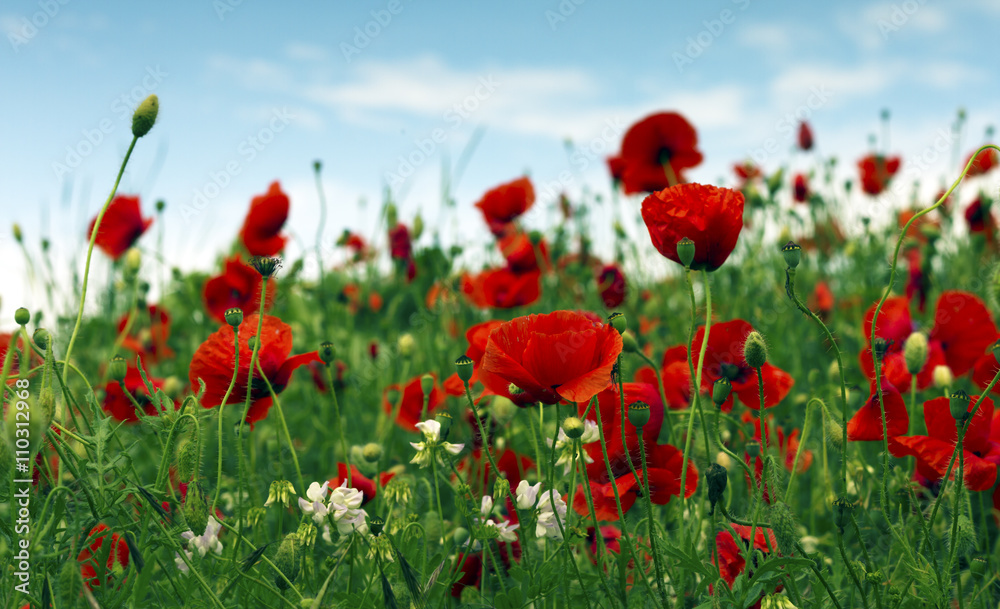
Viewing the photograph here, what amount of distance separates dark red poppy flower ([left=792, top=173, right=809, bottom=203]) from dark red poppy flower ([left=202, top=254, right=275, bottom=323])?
10.4ft

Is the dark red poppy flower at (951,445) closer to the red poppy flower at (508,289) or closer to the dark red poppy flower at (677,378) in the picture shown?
the dark red poppy flower at (677,378)

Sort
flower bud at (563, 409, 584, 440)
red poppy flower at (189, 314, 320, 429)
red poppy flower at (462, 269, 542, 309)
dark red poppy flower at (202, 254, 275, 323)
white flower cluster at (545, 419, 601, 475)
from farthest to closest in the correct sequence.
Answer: red poppy flower at (462, 269, 542, 309), dark red poppy flower at (202, 254, 275, 323), red poppy flower at (189, 314, 320, 429), white flower cluster at (545, 419, 601, 475), flower bud at (563, 409, 584, 440)

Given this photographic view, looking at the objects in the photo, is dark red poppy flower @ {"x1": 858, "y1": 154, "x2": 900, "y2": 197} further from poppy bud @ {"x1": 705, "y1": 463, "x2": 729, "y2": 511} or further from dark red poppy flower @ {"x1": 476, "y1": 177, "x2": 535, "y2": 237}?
poppy bud @ {"x1": 705, "y1": 463, "x2": 729, "y2": 511}

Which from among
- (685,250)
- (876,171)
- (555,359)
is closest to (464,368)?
(555,359)

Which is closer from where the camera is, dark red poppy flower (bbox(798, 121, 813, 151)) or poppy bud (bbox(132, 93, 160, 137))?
poppy bud (bbox(132, 93, 160, 137))

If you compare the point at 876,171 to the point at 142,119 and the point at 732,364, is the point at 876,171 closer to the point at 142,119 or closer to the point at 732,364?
the point at 732,364

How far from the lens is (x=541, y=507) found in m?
1.17

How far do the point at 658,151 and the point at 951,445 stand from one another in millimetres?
1846

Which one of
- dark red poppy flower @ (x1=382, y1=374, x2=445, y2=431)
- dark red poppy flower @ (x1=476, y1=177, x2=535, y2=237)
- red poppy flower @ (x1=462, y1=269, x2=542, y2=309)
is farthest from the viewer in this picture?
dark red poppy flower @ (x1=476, y1=177, x2=535, y2=237)

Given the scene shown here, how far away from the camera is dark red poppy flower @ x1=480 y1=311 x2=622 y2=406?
1.02 m

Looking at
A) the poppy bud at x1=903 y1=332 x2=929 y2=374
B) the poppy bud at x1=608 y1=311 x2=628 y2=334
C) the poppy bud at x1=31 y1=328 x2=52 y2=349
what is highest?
the poppy bud at x1=31 y1=328 x2=52 y2=349

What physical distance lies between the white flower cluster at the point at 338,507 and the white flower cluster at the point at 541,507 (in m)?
0.24

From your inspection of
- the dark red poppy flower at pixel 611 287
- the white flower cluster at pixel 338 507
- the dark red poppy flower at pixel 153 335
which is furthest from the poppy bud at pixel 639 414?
the dark red poppy flower at pixel 153 335

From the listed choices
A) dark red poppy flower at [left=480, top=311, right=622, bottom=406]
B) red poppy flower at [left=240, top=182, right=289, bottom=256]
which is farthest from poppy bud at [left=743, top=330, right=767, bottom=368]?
red poppy flower at [left=240, top=182, right=289, bottom=256]
